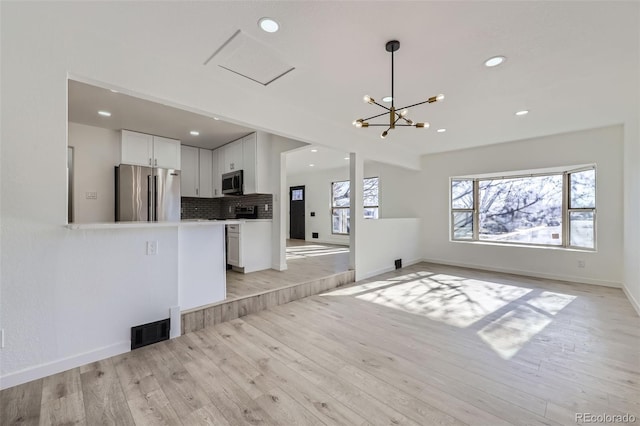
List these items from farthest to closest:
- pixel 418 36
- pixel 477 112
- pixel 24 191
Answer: pixel 477 112 < pixel 418 36 < pixel 24 191

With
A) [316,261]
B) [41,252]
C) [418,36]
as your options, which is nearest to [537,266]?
[316,261]

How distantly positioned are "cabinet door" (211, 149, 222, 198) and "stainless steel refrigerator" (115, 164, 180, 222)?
86 cm

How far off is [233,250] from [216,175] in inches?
75.7

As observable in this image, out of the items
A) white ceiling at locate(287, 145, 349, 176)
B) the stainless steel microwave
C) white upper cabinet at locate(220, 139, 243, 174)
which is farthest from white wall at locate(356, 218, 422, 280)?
white upper cabinet at locate(220, 139, 243, 174)

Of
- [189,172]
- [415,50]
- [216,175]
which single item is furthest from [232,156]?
[415,50]

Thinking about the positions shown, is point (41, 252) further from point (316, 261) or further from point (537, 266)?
point (537, 266)

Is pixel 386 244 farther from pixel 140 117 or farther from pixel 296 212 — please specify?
pixel 296 212

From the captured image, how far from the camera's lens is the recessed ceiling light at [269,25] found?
77.3 inches

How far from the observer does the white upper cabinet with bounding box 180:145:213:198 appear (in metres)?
5.40

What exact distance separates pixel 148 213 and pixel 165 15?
11.5 feet

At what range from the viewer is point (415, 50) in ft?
7.50

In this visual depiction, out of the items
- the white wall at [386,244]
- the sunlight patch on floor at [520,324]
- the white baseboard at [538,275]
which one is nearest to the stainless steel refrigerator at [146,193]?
the white wall at [386,244]

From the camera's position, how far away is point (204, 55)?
7.88 ft

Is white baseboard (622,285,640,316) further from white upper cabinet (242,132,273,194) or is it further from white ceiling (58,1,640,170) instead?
white upper cabinet (242,132,273,194)
